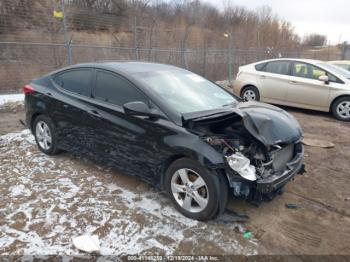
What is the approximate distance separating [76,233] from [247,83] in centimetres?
737

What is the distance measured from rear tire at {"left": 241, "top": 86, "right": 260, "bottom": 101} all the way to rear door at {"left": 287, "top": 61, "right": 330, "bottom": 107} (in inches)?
37.2

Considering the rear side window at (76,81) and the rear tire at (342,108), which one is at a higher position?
the rear side window at (76,81)

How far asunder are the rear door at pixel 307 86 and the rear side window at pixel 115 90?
6.06 m

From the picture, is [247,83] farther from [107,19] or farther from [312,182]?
[107,19]

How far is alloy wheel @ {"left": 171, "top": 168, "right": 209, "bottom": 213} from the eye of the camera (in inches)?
119

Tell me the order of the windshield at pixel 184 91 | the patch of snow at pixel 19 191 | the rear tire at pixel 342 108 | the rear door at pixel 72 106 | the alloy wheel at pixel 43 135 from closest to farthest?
the windshield at pixel 184 91 → the patch of snow at pixel 19 191 → the rear door at pixel 72 106 → the alloy wheel at pixel 43 135 → the rear tire at pixel 342 108

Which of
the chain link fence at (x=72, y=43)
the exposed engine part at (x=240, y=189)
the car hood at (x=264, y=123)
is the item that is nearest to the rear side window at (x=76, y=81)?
the car hood at (x=264, y=123)

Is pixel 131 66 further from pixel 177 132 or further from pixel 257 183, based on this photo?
pixel 257 183

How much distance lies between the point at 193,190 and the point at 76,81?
2.40 m

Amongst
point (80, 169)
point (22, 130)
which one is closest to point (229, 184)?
point (80, 169)

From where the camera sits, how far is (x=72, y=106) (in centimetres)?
412

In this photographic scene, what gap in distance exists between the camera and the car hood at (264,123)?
9.78 ft

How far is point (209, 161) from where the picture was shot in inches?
111

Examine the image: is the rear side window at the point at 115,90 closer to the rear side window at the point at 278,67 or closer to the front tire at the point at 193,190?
the front tire at the point at 193,190
